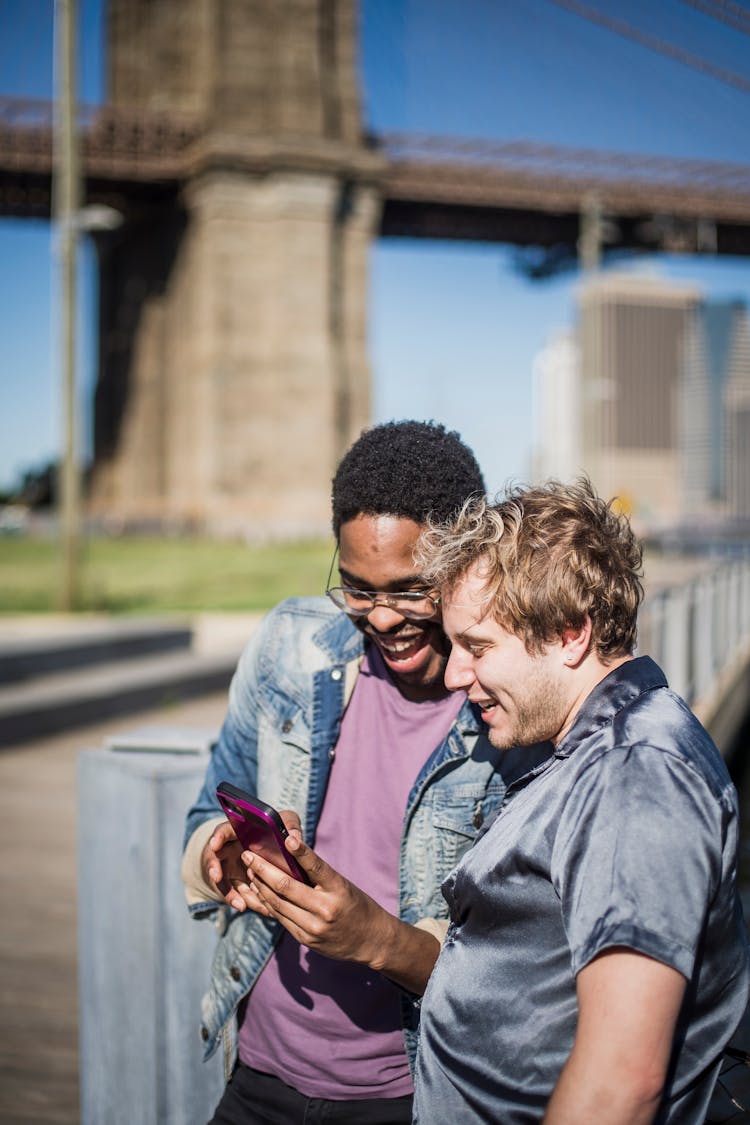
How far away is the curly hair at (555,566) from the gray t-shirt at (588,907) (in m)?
0.08

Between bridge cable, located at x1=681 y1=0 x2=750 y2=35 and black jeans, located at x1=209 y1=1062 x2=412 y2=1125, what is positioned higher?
bridge cable, located at x1=681 y1=0 x2=750 y2=35

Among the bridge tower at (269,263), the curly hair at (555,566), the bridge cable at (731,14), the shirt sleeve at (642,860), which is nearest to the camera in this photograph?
the shirt sleeve at (642,860)

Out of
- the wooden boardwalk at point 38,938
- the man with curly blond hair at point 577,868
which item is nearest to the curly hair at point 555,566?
the man with curly blond hair at point 577,868

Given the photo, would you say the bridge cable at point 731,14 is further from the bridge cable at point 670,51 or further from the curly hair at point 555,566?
the bridge cable at point 670,51

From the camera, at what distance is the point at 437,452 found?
2189 mm

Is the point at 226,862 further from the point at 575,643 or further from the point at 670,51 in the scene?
the point at 670,51

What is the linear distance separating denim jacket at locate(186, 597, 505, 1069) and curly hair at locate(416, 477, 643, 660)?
0.51 m

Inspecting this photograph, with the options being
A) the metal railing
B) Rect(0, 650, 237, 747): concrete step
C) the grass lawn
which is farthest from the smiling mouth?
the grass lawn

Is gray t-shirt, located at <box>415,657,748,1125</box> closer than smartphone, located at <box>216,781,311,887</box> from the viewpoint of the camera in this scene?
Yes

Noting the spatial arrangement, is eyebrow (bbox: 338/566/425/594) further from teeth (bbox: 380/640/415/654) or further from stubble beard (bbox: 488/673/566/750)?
stubble beard (bbox: 488/673/566/750)

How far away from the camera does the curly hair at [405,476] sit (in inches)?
83.8

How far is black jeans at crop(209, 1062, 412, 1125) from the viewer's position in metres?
1.94

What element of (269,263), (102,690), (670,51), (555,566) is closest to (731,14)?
(555,566)

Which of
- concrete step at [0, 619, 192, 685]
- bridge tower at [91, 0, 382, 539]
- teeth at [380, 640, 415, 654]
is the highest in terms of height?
bridge tower at [91, 0, 382, 539]
